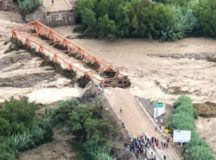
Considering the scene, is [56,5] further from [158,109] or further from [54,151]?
[54,151]

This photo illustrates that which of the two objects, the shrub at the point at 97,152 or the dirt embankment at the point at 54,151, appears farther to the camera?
the dirt embankment at the point at 54,151

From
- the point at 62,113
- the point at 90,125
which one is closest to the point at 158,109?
the point at 90,125

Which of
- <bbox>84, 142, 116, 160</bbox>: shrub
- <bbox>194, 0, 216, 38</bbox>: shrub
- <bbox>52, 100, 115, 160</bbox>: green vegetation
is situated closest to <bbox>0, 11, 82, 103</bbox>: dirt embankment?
<bbox>52, 100, 115, 160</bbox>: green vegetation

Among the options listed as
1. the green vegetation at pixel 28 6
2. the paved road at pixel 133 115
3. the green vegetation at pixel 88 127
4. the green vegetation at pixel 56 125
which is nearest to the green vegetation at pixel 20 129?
the green vegetation at pixel 56 125

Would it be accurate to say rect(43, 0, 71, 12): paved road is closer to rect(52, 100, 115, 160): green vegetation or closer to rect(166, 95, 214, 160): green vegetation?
rect(166, 95, 214, 160): green vegetation

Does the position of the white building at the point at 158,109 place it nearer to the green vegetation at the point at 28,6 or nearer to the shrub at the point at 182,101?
the shrub at the point at 182,101
